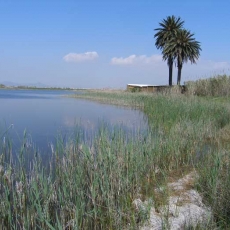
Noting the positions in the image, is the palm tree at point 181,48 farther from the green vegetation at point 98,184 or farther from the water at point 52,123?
the green vegetation at point 98,184

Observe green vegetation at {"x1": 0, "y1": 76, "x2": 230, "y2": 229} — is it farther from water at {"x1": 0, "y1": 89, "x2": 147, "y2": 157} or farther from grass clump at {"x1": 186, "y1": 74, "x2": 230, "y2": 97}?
grass clump at {"x1": 186, "y1": 74, "x2": 230, "y2": 97}

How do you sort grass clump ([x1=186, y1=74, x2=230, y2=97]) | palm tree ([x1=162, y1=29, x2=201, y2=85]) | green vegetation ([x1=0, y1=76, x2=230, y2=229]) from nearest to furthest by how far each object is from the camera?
green vegetation ([x1=0, y1=76, x2=230, y2=229]) < grass clump ([x1=186, y1=74, x2=230, y2=97]) < palm tree ([x1=162, y1=29, x2=201, y2=85])

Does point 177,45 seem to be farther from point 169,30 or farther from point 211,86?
point 211,86

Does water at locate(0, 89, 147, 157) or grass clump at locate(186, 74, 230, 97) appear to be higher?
grass clump at locate(186, 74, 230, 97)

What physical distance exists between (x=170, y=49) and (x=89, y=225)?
37077 mm

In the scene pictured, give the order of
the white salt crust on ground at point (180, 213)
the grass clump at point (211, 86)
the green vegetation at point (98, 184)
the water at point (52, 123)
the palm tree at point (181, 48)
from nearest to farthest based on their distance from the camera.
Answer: the green vegetation at point (98, 184), the white salt crust on ground at point (180, 213), the water at point (52, 123), the grass clump at point (211, 86), the palm tree at point (181, 48)

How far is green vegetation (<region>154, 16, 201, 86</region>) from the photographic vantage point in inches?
1522

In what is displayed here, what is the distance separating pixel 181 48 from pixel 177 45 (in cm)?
78

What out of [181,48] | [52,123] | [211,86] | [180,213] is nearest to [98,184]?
[180,213]

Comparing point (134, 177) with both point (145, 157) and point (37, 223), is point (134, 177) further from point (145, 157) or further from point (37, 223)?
point (37, 223)

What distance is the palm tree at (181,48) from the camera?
1518 inches

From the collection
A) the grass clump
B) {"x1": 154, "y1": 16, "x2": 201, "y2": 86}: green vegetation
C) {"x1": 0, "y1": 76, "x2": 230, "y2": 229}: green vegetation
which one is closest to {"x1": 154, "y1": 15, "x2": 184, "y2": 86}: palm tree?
{"x1": 154, "y1": 16, "x2": 201, "y2": 86}: green vegetation

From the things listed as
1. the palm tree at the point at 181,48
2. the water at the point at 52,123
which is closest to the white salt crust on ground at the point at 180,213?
the water at the point at 52,123

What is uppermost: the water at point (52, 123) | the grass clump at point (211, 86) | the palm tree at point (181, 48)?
the palm tree at point (181, 48)
